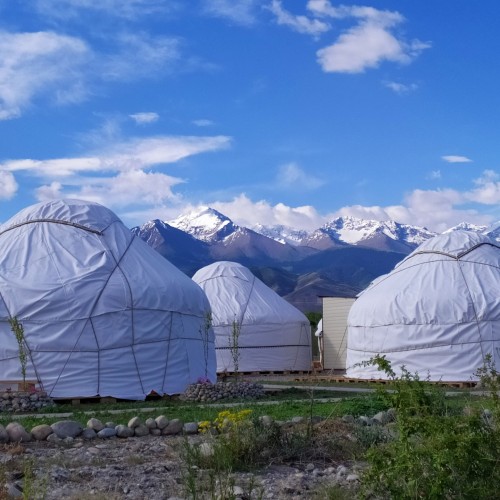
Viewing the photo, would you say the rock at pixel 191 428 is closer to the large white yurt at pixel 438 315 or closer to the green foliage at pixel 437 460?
the green foliage at pixel 437 460

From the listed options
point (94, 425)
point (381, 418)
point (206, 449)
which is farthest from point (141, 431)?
point (381, 418)

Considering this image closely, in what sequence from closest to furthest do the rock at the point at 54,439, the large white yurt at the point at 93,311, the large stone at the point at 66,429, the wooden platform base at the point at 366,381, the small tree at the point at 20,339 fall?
the rock at the point at 54,439, the large stone at the point at 66,429, the small tree at the point at 20,339, the large white yurt at the point at 93,311, the wooden platform base at the point at 366,381

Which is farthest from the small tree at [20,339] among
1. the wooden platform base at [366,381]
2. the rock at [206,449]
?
the wooden platform base at [366,381]

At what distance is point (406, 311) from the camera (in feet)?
68.8

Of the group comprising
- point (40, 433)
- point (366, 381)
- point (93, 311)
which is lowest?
point (366, 381)

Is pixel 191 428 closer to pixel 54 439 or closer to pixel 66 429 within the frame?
pixel 66 429

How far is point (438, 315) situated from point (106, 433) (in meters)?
12.7

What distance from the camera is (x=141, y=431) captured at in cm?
966

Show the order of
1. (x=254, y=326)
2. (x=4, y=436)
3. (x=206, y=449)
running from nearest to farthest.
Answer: (x=206, y=449), (x=4, y=436), (x=254, y=326)

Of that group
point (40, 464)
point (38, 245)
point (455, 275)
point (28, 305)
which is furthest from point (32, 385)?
point (455, 275)

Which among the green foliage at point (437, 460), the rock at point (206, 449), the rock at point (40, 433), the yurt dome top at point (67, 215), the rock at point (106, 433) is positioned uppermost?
the yurt dome top at point (67, 215)

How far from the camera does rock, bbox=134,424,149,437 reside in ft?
31.7

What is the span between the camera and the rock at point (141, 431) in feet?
31.7

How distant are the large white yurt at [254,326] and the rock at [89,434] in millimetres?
16993
